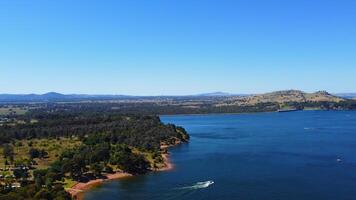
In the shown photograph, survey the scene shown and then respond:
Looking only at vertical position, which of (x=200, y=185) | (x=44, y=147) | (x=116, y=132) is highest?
(x=116, y=132)

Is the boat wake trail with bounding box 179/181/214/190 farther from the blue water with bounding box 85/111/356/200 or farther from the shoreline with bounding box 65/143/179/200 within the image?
the shoreline with bounding box 65/143/179/200

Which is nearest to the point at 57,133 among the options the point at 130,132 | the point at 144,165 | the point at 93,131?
the point at 93,131

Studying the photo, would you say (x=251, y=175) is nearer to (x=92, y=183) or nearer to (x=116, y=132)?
(x=92, y=183)

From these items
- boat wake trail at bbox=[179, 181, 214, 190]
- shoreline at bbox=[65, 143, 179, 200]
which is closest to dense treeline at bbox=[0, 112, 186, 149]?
shoreline at bbox=[65, 143, 179, 200]

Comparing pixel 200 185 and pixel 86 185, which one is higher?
pixel 200 185

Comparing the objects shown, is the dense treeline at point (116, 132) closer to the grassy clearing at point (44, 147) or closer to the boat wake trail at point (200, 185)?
the grassy clearing at point (44, 147)

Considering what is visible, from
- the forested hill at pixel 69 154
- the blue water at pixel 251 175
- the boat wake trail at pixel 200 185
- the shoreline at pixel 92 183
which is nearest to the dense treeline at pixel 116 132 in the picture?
the forested hill at pixel 69 154

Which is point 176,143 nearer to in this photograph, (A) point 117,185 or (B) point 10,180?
(A) point 117,185

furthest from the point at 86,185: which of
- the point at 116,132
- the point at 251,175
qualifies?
the point at 116,132
